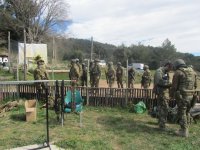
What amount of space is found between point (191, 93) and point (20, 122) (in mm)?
5073

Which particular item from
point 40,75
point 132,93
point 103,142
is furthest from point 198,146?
point 40,75

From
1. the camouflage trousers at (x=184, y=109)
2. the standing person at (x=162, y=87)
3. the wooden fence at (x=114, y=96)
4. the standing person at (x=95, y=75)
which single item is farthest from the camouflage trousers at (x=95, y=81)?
the camouflage trousers at (x=184, y=109)

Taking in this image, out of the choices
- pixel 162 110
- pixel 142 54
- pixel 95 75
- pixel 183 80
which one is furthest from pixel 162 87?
pixel 142 54

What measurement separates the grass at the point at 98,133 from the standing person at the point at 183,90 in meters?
0.39

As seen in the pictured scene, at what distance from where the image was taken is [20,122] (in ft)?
32.8

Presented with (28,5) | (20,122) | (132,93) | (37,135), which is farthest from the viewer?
(28,5)

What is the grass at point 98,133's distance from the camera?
7723 millimetres

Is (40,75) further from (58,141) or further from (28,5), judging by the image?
(28,5)

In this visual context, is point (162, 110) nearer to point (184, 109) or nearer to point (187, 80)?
point (184, 109)

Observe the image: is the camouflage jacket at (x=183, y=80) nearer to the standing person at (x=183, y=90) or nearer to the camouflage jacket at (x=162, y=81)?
the standing person at (x=183, y=90)

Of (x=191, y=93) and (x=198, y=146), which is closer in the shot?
(x=198, y=146)

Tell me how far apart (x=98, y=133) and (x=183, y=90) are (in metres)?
2.51

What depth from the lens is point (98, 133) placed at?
8758 mm

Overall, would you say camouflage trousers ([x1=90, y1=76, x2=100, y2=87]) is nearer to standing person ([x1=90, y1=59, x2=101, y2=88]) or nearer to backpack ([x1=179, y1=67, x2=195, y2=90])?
standing person ([x1=90, y1=59, x2=101, y2=88])
